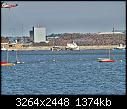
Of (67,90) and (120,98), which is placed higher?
(120,98)

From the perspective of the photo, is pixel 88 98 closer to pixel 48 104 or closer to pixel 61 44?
pixel 48 104

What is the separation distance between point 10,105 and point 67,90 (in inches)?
438

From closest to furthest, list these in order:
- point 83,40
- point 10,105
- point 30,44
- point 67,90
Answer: point 10,105
point 67,90
point 30,44
point 83,40

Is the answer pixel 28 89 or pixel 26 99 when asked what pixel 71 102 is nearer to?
pixel 26 99

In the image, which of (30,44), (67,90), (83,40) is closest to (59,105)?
(67,90)

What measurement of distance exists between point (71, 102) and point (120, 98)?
621 mm

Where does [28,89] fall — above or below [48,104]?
below

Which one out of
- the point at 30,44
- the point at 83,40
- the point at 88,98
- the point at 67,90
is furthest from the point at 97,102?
the point at 83,40

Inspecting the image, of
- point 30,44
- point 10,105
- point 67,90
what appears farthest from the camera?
point 30,44

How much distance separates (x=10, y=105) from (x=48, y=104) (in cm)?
49

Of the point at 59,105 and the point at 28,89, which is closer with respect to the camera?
the point at 59,105

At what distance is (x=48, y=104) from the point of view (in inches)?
239

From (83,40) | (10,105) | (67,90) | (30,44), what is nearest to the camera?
(10,105)

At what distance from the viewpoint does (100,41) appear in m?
113
